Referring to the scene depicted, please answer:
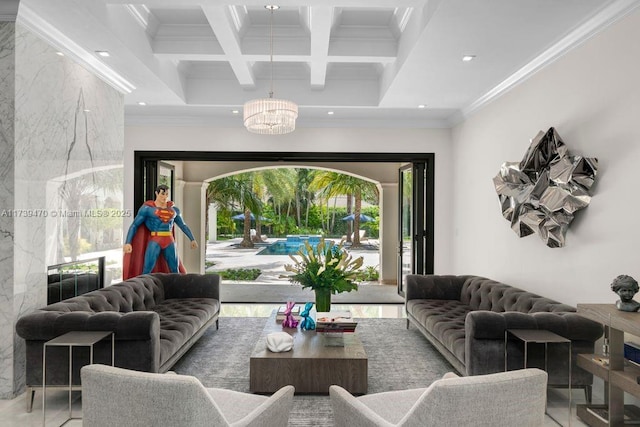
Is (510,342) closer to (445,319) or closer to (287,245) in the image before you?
(445,319)

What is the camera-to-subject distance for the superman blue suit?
17.9 ft

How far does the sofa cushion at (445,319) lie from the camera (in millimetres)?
3470

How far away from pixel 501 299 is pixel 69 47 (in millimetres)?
4354

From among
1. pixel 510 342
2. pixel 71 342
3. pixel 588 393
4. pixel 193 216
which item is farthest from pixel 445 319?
pixel 193 216

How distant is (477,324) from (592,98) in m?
1.83

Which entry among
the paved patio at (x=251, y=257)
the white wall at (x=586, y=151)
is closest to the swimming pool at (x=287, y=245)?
the paved patio at (x=251, y=257)

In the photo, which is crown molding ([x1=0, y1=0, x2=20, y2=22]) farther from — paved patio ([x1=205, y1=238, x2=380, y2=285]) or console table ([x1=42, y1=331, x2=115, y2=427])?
paved patio ([x1=205, y1=238, x2=380, y2=285])

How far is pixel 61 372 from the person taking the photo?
9.55 ft

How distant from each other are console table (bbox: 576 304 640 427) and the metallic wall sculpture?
38.7 inches

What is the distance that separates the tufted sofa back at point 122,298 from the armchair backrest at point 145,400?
180cm

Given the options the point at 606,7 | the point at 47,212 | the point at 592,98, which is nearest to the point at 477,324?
the point at 592,98

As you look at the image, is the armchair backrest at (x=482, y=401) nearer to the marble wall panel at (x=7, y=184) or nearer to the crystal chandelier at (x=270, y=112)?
the marble wall panel at (x=7, y=184)

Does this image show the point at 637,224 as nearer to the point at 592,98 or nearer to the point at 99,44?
the point at 592,98

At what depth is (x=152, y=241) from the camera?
5.51m
